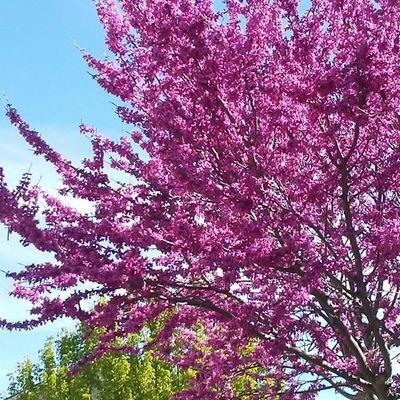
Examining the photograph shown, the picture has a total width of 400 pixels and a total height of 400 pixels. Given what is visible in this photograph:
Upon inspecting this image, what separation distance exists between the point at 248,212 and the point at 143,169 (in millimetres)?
1927

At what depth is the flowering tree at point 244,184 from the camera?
6840 millimetres

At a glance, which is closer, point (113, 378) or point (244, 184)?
point (244, 184)

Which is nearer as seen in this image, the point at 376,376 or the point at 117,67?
the point at 376,376

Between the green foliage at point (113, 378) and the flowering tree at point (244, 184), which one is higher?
the green foliage at point (113, 378)

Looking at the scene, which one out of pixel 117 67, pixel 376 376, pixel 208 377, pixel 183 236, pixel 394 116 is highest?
pixel 117 67

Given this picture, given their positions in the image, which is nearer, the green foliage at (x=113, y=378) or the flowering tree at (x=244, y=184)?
the flowering tree at (x=244, y=184)

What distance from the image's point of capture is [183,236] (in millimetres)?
6992

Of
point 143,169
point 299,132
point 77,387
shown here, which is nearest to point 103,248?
point 143,169

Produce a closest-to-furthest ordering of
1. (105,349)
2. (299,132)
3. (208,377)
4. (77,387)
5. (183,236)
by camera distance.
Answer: (183,236), (299,132), (105,349), (208,377), (77,387)

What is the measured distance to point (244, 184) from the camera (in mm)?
7012

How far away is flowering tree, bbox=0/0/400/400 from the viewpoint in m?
6.84

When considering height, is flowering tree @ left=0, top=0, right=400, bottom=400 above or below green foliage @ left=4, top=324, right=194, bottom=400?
below

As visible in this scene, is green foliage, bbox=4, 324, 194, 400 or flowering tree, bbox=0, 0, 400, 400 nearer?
flowering tree, bbox=0, 0, 400, 400

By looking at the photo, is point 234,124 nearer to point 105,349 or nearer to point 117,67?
point 117,67
